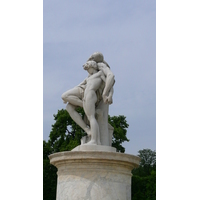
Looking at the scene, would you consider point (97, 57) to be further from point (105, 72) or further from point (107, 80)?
point (107, 80)

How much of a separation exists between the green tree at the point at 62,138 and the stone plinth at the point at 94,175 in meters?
16.8

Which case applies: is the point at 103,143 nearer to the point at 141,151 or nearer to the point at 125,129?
the point at 125,129

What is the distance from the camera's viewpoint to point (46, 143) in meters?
28.0

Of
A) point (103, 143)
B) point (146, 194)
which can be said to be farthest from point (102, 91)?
point (146, 194)

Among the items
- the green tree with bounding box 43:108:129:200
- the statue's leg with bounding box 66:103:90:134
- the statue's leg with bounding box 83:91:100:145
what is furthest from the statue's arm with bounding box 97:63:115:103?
the green tree with bounding box 43:108:129:200

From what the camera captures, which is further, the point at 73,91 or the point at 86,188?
the point at 73,91

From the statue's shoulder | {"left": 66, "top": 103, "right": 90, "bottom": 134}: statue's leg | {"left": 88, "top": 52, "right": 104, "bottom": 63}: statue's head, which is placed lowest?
{"left": 66, "top": 103, "right": 90, "bottom": 134}: statue's leg

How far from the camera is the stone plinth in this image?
794 centimetres

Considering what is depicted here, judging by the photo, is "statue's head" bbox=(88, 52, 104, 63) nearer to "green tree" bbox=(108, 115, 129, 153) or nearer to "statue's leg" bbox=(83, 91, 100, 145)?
"statue's leg" bbox=(83, 91, 100, 145)

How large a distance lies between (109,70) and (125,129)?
780 inches

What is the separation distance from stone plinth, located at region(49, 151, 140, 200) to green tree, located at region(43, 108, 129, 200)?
1681 centimetres

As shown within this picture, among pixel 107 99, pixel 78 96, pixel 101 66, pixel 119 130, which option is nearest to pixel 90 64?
pixel 101 66

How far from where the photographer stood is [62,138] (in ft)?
88.5

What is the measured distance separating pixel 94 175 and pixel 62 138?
19.2 metres
